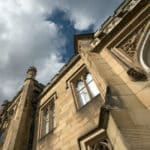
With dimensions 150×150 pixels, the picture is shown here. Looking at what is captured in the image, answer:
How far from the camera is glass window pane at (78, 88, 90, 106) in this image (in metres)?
7.02

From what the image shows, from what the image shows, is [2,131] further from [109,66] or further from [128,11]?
[128,11]

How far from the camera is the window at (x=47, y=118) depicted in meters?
8.13

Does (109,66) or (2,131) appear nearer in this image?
(109,66)

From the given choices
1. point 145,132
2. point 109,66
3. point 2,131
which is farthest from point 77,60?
point 2,131

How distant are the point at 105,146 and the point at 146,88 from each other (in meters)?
1.73

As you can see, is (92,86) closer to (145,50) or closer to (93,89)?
(93,89)

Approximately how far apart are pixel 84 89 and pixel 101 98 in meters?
1.62

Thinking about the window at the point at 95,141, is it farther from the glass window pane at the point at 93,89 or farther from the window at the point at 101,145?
the glass window pane at the point at 93,89

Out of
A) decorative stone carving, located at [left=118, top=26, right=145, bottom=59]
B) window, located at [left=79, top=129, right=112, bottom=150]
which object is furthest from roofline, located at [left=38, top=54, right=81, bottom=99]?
window, located at [left=79, top=129, right=112, bottom=150]

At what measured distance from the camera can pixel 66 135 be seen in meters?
6.29

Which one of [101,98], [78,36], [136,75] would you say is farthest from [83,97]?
[78,36]

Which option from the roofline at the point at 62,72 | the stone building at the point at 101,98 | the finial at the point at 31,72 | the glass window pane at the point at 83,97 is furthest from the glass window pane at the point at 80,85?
the finial at the point at 31,72

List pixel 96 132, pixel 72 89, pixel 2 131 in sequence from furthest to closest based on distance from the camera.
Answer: pixel 2 131, pixel 72 89, pixel 96 132

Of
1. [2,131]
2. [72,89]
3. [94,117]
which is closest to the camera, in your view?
[94,117]
